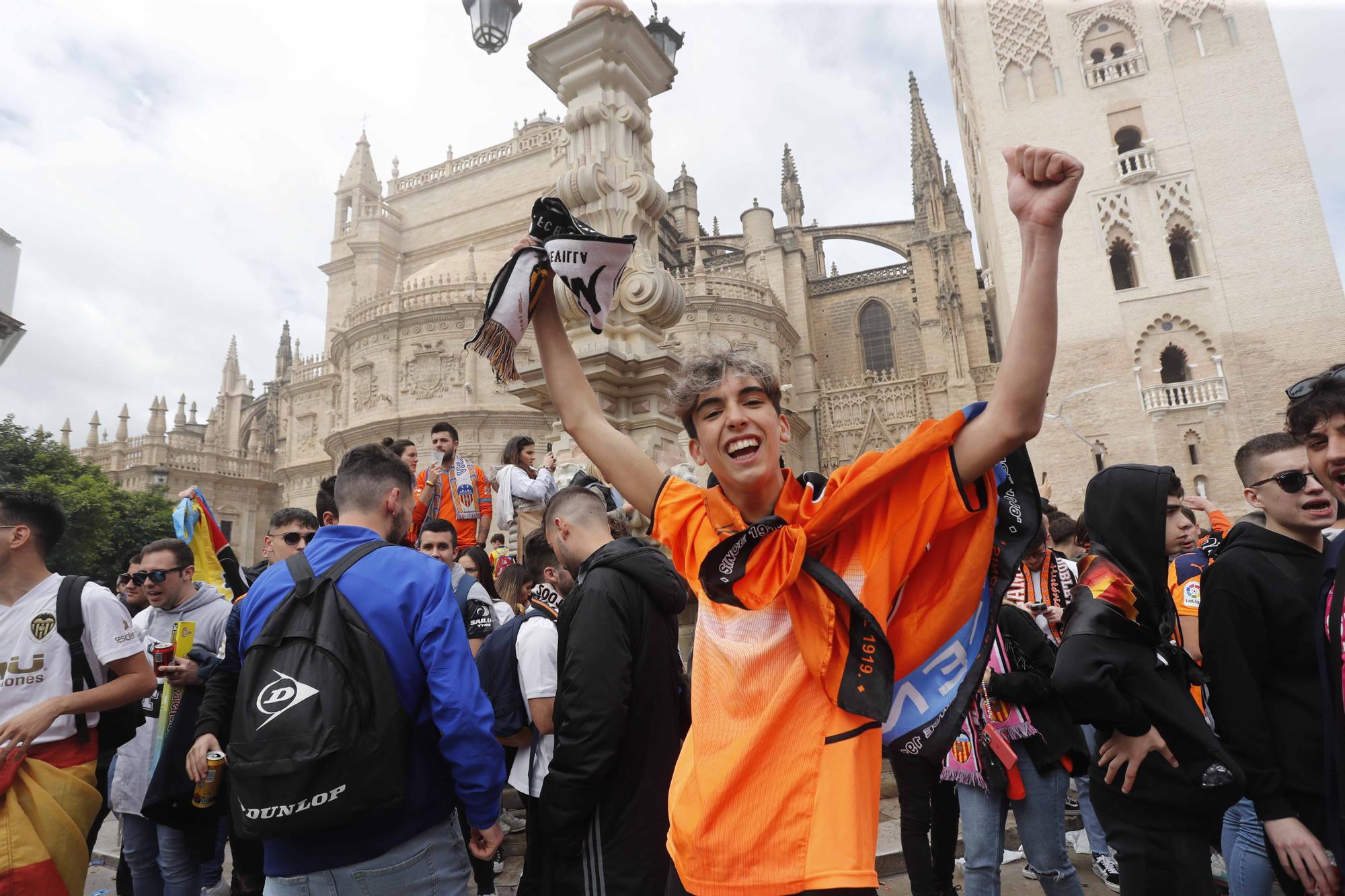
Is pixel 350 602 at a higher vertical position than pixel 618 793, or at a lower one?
higher

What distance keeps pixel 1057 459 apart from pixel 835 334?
576 inches

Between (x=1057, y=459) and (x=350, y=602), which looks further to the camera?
(x=1057, y=459)

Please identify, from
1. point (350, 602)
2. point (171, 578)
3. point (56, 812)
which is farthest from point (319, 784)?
point (171, 578)

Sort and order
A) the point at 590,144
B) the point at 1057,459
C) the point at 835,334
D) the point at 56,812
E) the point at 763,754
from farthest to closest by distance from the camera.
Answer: the point at 835,334
the point at 1057,459
the point at 590,144
the point at 56,812
the point at 763,754

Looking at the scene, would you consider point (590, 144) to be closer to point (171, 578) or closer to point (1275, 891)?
point (171, 578)

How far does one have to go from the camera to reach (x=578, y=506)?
3.06 meters

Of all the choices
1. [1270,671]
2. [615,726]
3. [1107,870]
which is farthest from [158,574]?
[1107,870]

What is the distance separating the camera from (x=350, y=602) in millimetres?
2357

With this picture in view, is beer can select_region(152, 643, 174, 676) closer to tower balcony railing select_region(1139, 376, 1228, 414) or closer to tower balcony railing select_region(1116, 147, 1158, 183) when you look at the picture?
tower balcony railing select_region(1139, 376, 1228, 414)

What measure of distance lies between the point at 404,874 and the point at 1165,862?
2376 millimetres

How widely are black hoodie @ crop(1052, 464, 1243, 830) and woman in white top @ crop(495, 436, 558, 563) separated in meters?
3.87

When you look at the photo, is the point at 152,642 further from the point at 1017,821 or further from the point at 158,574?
the point at 1017,821

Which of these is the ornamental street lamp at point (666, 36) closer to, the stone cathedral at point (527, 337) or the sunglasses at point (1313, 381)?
the sunglasses at point (1313, 381)

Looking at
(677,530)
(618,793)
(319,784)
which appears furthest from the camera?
(618,793)
